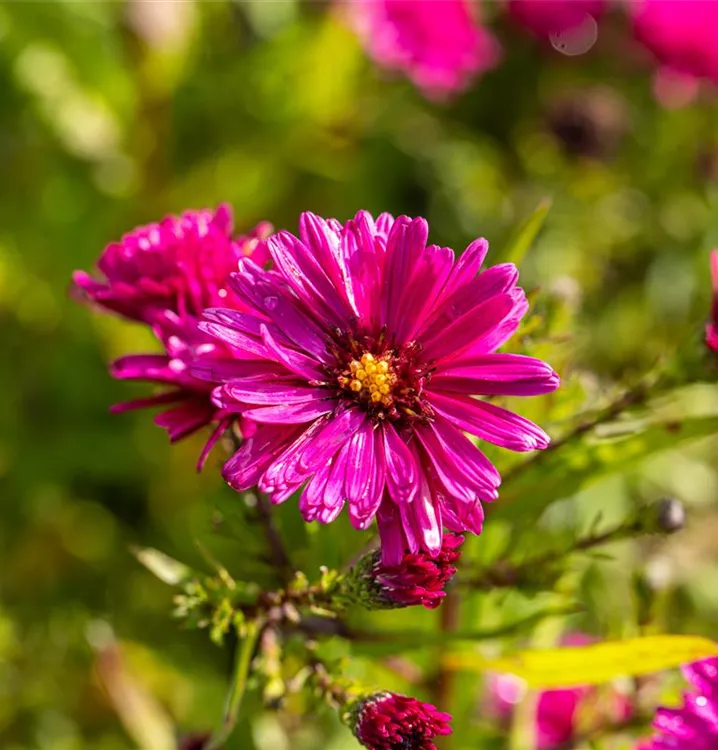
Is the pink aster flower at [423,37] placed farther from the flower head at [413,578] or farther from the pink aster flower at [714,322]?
the flower head at [413,578]

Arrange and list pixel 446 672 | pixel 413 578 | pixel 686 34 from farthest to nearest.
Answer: pixel 686 34 → pixel 446 672 → pixel 413 578

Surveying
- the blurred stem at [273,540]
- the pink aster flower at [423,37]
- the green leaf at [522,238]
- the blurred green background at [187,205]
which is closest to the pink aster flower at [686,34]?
the blurred green background at [187,205]

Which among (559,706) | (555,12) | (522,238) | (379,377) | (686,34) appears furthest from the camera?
(555,12)

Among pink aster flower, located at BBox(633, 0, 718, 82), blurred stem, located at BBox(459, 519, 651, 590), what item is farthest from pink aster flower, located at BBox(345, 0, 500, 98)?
blurred stem, located at BBox(459, 519, 651, 590)

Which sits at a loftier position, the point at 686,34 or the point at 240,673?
the point at 686,34

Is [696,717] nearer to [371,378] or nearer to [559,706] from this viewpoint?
[371,378]

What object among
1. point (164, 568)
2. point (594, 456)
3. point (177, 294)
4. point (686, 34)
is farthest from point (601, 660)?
point (686, 34)
